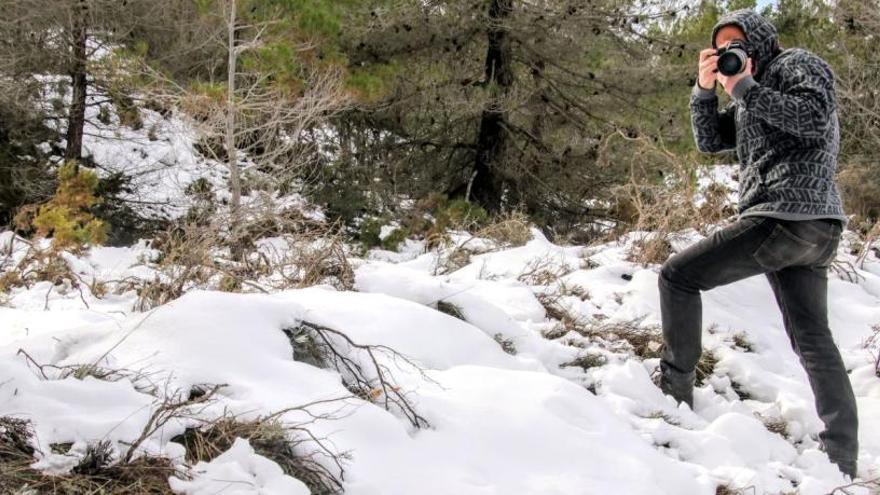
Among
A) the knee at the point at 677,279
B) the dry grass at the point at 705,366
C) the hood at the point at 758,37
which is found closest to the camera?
the hood at the point at 758,37

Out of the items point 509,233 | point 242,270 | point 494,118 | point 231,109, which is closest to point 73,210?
point 231,109

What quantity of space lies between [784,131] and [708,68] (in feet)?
1.32

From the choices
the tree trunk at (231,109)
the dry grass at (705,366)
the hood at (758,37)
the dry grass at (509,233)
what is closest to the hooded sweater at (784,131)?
the hood at (758,37)

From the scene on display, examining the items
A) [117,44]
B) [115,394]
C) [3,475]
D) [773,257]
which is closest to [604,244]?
[773,257]

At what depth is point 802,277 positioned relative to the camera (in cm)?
271

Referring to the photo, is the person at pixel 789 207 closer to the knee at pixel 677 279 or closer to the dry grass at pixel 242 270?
the knee at pixel 677 279

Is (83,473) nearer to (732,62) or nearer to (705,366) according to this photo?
(732,62)

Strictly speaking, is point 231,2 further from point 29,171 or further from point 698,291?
point 698,291

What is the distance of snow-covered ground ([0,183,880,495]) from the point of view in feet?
5.95

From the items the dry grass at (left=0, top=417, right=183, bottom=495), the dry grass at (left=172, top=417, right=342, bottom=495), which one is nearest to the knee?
the dry grass at (left=172, top=417, right=342, bottom=495)

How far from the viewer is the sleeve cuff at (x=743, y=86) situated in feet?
8.60

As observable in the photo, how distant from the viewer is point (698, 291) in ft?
9.62

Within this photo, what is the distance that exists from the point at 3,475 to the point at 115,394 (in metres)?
0.37

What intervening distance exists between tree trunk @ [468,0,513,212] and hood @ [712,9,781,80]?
729cm
